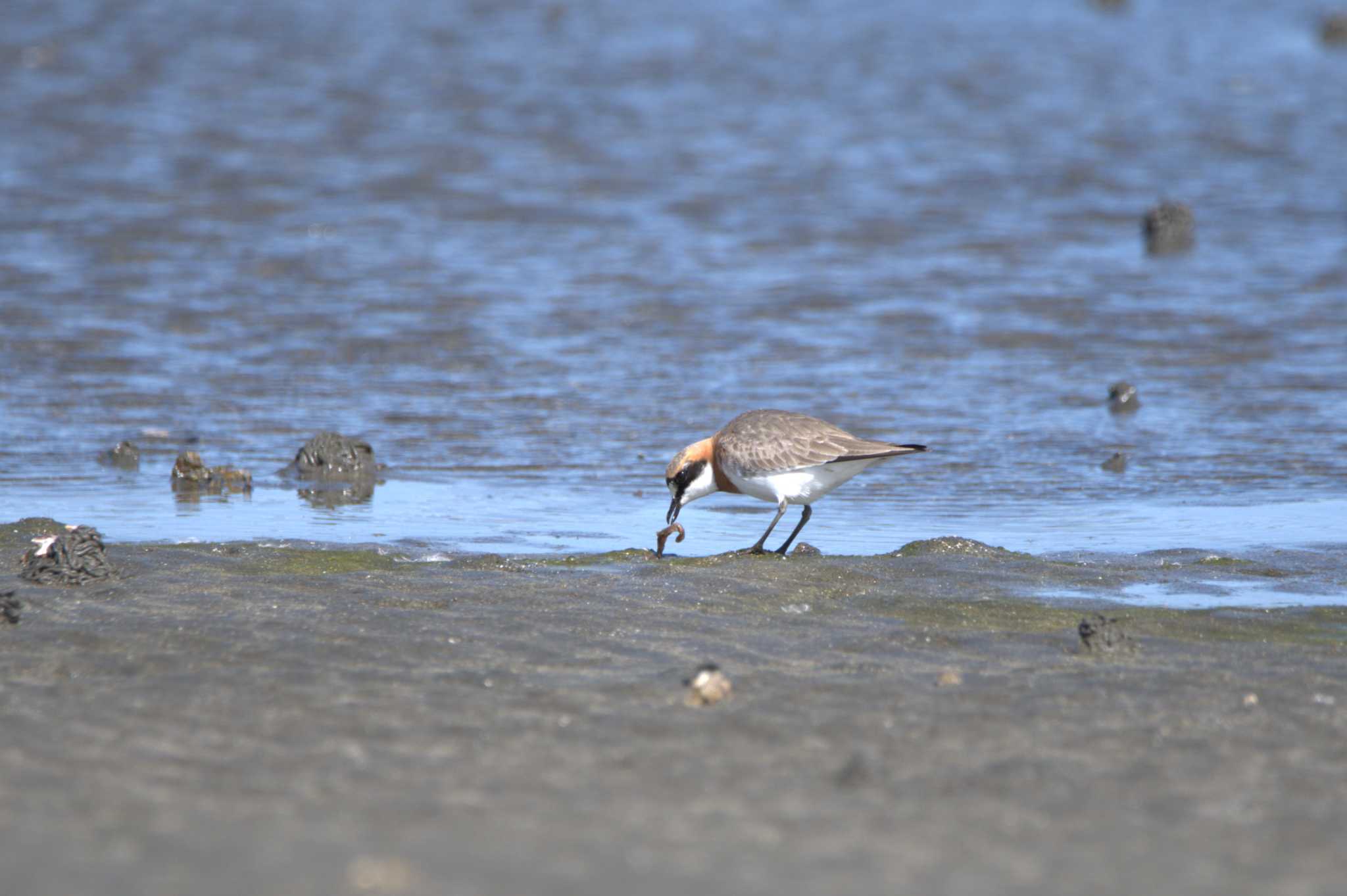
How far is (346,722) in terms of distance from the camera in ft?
20.7

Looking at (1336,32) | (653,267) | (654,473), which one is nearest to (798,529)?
(654,473)

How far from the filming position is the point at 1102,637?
7.40 metres

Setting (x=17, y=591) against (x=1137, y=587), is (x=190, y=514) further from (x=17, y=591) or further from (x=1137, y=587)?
(x=1137, y=587)

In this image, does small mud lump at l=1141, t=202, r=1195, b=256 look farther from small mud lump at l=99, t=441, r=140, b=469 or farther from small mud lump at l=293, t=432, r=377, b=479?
small mud lump at l=99, t=441, r=140, b=469

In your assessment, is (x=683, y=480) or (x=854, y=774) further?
(x=683, y=480)

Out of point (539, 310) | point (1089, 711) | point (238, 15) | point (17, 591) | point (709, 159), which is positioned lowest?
point (1089, 711)

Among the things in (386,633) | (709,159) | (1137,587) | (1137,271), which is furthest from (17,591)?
(709,159)

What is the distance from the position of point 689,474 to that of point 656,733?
12.4ft

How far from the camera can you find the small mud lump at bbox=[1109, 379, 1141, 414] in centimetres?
1352

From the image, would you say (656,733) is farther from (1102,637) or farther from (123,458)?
(123,458)

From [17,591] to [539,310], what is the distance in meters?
9.12

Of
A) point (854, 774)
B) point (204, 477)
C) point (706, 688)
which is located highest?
point (204, 477)

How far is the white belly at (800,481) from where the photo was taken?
31.6ft

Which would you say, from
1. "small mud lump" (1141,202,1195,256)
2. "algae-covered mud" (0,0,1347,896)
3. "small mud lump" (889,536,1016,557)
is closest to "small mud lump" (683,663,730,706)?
"algae-covered mud" (0,0,1347,896)
